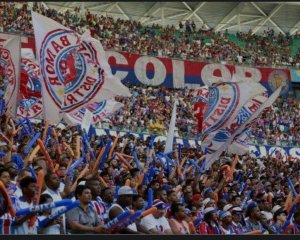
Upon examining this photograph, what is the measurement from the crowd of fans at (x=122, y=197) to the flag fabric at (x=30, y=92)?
4.57 ft

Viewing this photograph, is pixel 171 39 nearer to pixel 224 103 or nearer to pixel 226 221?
pixel 224 103

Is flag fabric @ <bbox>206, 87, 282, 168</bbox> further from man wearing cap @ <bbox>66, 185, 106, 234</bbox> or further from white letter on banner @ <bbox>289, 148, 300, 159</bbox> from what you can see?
white letter on banner @ <bbox>289, 148, 300, 159</bbox>

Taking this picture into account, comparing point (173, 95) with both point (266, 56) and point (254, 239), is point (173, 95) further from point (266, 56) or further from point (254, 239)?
point (254, 239)

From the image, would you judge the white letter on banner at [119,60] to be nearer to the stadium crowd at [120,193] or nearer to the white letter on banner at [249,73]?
the white letter on banner at [249,73]

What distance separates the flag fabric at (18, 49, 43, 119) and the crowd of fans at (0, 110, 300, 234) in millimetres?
1392

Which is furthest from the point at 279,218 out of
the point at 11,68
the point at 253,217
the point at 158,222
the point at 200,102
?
the point at 200,102

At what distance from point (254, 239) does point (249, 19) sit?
4043 cm

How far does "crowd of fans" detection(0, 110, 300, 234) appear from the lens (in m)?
6.59

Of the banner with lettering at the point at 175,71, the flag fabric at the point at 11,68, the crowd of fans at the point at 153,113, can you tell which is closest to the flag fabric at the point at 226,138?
the flag fabric at the point at 11,68

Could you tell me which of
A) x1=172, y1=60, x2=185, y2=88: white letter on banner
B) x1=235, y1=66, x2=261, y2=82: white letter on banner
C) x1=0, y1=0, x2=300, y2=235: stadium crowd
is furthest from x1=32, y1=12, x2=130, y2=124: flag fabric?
x1=235, y1=66, x2=261, y2=82: white letter on banner

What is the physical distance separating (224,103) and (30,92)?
3.77 metres

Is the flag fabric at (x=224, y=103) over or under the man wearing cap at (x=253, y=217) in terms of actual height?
over

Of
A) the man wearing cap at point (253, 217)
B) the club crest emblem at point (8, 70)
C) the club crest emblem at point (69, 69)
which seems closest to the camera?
the man wearing cap at point (253, 217)

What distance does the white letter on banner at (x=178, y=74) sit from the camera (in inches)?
1315
